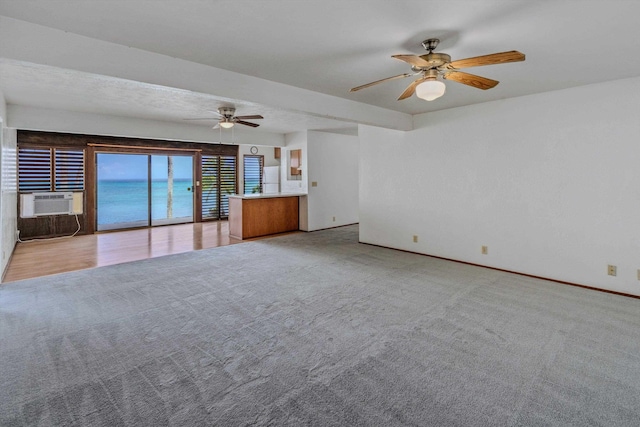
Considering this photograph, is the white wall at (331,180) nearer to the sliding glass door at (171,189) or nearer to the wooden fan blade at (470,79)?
the sliding glass door at (171,189)

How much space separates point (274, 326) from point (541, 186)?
373cm

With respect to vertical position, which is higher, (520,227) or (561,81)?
(561,81)

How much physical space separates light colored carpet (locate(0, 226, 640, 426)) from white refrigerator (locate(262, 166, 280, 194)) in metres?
5.79

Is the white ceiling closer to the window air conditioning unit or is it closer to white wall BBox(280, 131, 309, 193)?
the window air conditioning unit

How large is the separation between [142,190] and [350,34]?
728 cm

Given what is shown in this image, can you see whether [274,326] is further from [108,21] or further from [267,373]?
[108,21]

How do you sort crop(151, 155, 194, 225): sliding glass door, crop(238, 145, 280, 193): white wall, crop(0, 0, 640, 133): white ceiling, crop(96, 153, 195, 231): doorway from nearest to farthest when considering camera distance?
crop(0, 0, 640, 133): white ceiling
crop(96, 153, 195, 231): doorway
crop(151, 155, 194, 225): sliding glass door
crop(238, 145, 280, 193): white wall

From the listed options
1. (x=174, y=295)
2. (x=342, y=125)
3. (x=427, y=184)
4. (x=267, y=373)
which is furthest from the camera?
(x=342, y=125)

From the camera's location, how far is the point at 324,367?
220cm

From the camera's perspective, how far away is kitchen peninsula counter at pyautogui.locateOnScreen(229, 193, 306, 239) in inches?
269

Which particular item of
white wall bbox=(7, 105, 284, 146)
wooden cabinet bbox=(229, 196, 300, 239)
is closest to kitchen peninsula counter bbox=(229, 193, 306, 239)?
wooden cabinet bbox=(229, 196, 300, 239)

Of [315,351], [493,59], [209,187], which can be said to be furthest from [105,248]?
[493,59]

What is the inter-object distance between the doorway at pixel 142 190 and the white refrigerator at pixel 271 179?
212cm

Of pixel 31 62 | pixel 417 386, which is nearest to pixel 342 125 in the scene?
pixel 31 62
